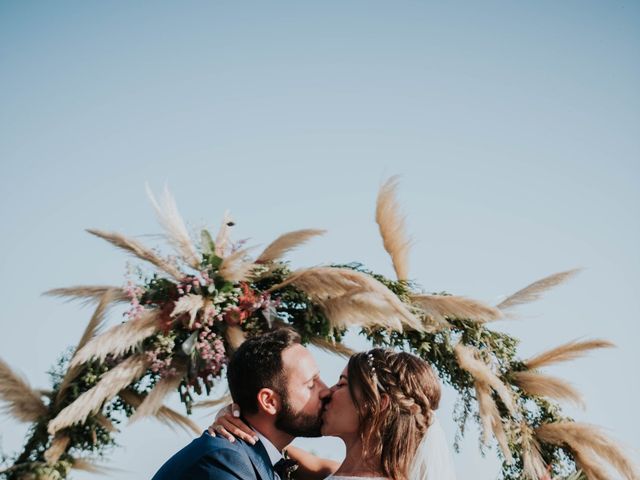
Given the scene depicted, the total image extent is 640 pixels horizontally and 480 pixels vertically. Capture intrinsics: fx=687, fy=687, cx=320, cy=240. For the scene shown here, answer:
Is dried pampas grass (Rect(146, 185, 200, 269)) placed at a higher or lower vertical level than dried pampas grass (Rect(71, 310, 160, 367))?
higher

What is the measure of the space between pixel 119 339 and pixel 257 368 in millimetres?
1849

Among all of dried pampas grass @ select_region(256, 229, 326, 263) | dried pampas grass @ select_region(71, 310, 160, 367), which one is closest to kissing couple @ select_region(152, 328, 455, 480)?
dried pampas grass @ select_region(71, 310, 160, 367)

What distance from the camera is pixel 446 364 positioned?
5.90m

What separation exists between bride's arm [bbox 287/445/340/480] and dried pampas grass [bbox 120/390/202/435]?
1223 millimetres

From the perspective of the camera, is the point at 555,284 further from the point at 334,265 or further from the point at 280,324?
the point at 280,324

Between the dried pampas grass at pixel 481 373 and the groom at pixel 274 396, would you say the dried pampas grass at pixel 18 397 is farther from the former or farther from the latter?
the dried pampas grass at pixel 481 373

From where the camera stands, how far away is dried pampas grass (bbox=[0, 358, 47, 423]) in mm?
5418

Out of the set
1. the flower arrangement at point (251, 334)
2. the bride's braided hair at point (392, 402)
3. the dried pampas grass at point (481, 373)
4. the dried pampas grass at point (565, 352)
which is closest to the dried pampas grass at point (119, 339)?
the flower arrangement at point (251, 334)

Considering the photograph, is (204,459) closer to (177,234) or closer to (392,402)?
(392,402)

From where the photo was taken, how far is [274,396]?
3777 mm

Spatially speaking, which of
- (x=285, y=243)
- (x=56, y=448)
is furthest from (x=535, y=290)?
(x=56, y=448)

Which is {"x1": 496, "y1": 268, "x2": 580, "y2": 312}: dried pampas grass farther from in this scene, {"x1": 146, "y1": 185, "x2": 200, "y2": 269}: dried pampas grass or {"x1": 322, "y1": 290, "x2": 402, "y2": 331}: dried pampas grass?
{"x1": 146, "y1": 185, "x2": 200, "y2": 269}: dried pampas grass

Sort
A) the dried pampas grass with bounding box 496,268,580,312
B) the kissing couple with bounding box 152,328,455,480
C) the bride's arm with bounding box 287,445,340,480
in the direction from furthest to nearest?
1. the dried pampas grass with bounding box 496,268,580,312
2. the bride's arm with bounding box 287,445,340,480
3. the kissing couple with bounding box 152,328,455,480

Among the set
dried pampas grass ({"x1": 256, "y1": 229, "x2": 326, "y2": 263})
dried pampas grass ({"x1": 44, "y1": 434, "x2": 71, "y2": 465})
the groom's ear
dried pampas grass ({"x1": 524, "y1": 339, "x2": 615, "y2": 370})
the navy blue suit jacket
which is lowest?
dried pampas grass ({"x1": 44, "y1": 434, "x2": 71, "y2": 465})
